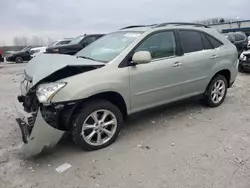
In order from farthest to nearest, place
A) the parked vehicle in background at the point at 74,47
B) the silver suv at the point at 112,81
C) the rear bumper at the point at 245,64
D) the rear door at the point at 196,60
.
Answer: the parked vehicle in background at the point at 74,47, the rear bumper at the point at 245,64, the rear door at the point at 196,60, the silver suv at the point at 112,81

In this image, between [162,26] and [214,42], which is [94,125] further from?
[214,42]

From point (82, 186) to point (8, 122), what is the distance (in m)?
2.69

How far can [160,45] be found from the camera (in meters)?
4.34

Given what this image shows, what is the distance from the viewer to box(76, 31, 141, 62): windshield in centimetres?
401

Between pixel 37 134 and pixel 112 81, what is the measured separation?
122 centimetres

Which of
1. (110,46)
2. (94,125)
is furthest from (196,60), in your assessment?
(94,125)

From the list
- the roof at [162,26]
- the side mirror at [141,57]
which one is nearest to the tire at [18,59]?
the roof at [162,26]

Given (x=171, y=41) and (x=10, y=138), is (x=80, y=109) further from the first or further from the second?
(x=171, y=41)

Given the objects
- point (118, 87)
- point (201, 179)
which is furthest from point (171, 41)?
point (201, 179)

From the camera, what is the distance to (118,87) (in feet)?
12.2

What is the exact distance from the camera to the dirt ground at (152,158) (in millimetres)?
2926

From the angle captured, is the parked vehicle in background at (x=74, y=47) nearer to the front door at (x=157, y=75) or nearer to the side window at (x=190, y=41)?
the side window at (x=190, y=41)

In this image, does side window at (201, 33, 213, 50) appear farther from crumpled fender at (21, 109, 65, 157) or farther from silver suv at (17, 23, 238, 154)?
crumpled fender at (21, 109, 65, 157)

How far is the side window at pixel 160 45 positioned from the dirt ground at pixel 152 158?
1243mm
